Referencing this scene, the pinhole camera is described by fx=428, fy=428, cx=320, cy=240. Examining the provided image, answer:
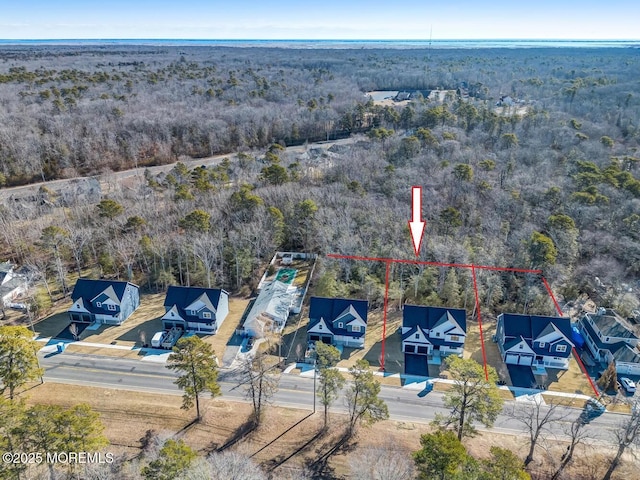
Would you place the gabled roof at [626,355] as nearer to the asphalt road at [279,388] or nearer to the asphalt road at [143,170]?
the asphalt road at [279,388]

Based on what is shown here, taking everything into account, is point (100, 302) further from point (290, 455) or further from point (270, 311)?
point (290, 455)

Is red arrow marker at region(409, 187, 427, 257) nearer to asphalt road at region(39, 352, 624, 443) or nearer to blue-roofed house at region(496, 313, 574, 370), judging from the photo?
blue-roofed house at region(496, 313, 574, 370)

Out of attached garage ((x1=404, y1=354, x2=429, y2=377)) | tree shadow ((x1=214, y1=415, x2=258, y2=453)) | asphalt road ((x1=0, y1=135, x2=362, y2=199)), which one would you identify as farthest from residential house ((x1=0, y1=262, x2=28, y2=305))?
attached garage ((x1=404, y1=354, x2=429, y2=377))

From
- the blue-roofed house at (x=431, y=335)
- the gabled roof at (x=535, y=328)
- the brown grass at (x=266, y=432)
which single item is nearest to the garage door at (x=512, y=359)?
the gabled roof at (x=535, y=328)

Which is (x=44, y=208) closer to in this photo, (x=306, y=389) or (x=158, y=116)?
(x=158, y=116)

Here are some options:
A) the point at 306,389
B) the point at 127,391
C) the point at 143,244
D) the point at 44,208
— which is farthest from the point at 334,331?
the point at 44,208
